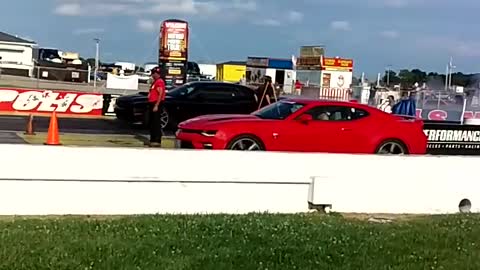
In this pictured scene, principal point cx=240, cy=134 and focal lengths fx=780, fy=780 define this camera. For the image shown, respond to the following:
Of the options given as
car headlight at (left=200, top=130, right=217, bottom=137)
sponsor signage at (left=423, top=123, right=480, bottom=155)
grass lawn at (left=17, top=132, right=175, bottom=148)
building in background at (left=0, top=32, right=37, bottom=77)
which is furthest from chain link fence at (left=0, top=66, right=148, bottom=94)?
car headlight at (left=200, top=130, right=217, bottom=137)

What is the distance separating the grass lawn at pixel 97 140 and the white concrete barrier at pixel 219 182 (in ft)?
25.0

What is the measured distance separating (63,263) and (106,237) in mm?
1043

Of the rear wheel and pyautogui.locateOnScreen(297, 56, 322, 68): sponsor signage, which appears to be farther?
pyautogui.locateOnScreen(297, 56, 322, 68): sponsor signage

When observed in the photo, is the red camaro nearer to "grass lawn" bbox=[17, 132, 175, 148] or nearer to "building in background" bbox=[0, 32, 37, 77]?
"grass lawn" bbox=[17, 132, 175, 148]

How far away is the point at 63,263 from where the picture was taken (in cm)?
617

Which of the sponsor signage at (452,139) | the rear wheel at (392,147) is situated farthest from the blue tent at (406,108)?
the rear wheel at (392,147)

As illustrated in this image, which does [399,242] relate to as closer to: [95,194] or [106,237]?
[106,237]

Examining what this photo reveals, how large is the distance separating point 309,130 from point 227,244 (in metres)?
7.62

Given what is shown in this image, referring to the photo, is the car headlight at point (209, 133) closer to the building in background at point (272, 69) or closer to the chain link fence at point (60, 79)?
the chain link fence at point (60, 79)

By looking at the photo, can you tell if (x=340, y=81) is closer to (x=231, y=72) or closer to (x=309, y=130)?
(x=231, y=72)

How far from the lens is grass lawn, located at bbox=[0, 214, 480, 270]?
6.38 meters

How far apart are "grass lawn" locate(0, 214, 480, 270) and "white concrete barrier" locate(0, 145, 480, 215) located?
0.54m

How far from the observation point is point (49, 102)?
27.9 meters

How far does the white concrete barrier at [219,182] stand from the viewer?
9.20 m
